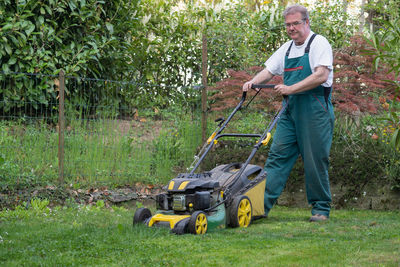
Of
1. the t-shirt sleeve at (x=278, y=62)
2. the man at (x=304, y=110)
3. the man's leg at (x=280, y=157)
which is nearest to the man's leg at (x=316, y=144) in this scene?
the man at (x=304, y=110)

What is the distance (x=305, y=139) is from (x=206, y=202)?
1322mm

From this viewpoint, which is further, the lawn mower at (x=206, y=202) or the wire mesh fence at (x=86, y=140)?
the wire mesh fence at (x=86, y=140)

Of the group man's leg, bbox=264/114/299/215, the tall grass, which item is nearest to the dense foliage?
the tall grass

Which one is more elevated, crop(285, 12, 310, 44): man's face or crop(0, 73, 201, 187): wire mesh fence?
crop(285, 12, 310, 44): man's face

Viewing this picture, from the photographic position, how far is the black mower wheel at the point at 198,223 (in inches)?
166

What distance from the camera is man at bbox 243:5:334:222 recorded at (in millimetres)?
4945

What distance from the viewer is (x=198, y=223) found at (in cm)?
430

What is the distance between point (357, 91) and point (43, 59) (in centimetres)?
424

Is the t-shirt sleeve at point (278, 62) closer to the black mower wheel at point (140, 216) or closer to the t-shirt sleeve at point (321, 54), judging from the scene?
the t-shirt sleeve at point (321, 54)

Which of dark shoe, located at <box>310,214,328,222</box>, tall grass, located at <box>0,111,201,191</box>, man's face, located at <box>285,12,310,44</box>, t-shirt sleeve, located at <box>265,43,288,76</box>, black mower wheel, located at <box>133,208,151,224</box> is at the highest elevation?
man's face, located at <box>285,12,310,44</box>

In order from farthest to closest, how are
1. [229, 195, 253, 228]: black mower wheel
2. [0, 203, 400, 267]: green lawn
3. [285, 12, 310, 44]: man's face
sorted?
[285, 12, 310, 44]: man's face, [229, 195, 253, 228]: black mower wheel, [0, 203, 400, 267]: green lawn

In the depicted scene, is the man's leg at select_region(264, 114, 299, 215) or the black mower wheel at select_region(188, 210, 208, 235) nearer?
the black mower wheel at select_region(188, 210, 208, 235)

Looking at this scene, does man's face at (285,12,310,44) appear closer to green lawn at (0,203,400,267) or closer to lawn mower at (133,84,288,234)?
lawn mower at (133,84,288,234)

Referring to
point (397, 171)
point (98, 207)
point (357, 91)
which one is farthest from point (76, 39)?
point (397, 171)
